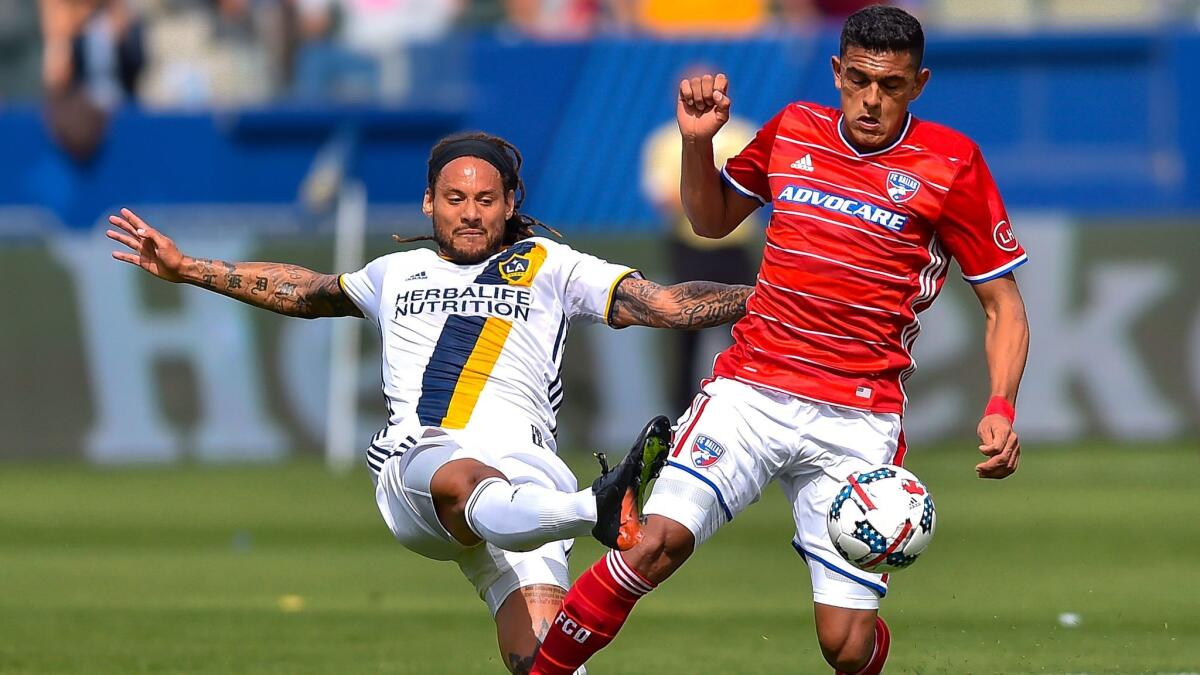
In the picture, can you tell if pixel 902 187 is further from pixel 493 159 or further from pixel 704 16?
pixel 704 16

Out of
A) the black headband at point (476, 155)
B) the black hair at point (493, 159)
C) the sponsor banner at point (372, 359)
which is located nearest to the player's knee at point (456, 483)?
the black hair at point (493, 159)

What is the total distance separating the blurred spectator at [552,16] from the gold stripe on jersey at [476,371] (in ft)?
44.7

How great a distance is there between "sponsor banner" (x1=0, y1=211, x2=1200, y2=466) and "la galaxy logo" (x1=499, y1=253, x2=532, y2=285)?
9706 millimetres

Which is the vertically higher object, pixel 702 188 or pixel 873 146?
pixel 873 146

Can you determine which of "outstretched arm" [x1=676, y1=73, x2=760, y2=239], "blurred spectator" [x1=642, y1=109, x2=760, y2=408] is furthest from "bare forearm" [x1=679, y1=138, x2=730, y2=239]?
"blurred spectator" [x1=642, y1=109, x2=760, y2=408]

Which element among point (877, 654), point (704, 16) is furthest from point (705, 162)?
point (704, 16)

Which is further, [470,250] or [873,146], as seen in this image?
[470,250]

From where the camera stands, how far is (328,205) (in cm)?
1958

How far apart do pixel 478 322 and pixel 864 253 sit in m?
1.38

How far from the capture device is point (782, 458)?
24.2ft

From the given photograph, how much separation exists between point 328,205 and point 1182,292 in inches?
295

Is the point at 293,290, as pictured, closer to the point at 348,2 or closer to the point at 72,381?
the point at 72,381

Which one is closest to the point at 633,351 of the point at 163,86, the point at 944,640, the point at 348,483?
the point at 348,483

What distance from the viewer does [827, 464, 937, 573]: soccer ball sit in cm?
706
